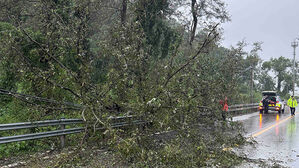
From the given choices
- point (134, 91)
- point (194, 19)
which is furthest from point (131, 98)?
point (194, 19)

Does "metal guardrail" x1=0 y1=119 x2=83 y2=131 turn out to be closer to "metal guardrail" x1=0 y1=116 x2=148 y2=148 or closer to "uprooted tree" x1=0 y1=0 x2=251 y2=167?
"metal guardrail" x1=0 y1=116 x2=148 y2=148

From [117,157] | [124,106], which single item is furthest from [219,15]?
[117,157]

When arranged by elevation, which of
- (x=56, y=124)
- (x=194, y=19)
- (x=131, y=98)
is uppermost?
(x=194, y=19)

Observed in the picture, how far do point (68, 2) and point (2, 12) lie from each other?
119 inches

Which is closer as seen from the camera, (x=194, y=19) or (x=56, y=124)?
(x=56, y=124)

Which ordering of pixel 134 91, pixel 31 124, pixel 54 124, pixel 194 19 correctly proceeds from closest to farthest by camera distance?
pixel 31 124 → pixel 54 124 → pixel 134 91 → pixel 194 19

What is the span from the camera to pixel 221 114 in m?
8.66

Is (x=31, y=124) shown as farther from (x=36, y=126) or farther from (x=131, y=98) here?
(x=131, y=98)

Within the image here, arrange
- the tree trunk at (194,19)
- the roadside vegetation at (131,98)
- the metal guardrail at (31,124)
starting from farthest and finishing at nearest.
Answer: the tree trunk at (194,19) → the roadside vegetation at (131,98) → the metal guardrail at (31,124)

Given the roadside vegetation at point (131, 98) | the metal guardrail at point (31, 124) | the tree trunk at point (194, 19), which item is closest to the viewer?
the metal guardrail at point (31, 124)

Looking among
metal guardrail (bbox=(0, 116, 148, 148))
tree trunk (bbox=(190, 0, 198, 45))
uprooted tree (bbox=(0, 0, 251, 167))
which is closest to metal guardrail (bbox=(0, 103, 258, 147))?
metal guardrail (bbox=(0, 116, 148, 148))

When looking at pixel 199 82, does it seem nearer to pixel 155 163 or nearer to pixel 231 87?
pixel 231 87

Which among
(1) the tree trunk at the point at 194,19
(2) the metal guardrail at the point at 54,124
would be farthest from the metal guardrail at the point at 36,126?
(1) the tree trunk at the point at 194,19

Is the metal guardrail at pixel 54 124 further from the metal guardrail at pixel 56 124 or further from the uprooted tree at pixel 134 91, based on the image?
the uprooted tree at pixel 134 91
